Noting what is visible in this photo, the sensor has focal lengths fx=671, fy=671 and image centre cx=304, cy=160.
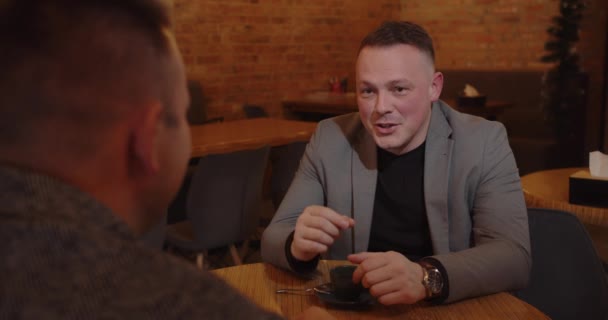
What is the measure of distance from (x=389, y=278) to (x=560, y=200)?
5.74 ft

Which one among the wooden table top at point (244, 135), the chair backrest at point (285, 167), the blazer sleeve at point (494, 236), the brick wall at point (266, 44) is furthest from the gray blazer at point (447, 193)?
the brick wall at point (266, 44)

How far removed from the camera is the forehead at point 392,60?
2.01m

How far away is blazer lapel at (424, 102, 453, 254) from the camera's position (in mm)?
1962

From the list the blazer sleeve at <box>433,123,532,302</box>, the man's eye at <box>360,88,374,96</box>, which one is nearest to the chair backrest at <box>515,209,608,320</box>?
the blazer sleeve at <box>433,123,532,302</box>

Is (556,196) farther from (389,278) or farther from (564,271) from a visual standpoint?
(389,278)

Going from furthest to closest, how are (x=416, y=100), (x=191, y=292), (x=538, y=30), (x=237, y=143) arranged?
1. (x=538, y=30)
2. (x=237, y=143)
3. (x=416, y=100)
4. (x=191, y=292)

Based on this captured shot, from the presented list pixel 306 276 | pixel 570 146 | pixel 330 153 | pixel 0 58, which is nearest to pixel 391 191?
pixel 330 153

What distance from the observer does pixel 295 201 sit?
2.07 m

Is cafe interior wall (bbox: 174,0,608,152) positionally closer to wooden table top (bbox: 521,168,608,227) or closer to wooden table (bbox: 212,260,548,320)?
wooden table top (bbox: 521,168,608,227)

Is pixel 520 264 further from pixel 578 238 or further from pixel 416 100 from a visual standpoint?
pixel 416 100

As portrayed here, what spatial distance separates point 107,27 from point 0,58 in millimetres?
112

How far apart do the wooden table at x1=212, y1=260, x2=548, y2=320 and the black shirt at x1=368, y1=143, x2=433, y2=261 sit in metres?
0.36

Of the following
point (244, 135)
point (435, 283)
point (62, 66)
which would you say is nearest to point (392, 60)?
point (435, 283)

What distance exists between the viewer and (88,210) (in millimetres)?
667
